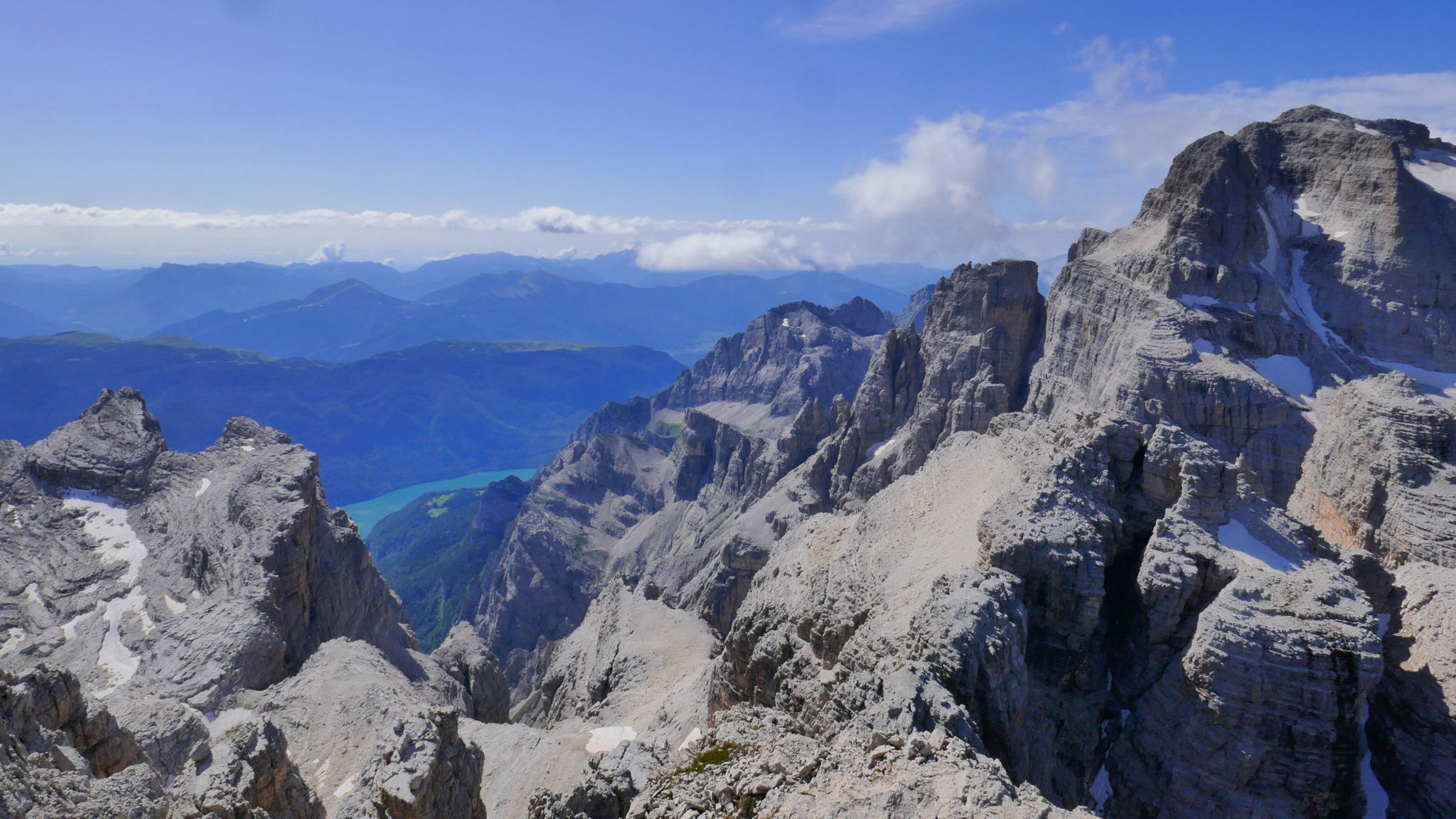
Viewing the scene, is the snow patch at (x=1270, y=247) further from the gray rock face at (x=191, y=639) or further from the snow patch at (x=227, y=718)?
the snow patch at (x=227, y=718)

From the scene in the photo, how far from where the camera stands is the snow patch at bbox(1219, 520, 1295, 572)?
21781 millimetres

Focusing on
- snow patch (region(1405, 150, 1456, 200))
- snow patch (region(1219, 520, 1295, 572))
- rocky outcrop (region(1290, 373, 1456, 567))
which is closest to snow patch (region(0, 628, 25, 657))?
snow patch (region(1219, 520, 1295, 572))

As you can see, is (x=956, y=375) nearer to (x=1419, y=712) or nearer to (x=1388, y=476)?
(x=1388, y=476)

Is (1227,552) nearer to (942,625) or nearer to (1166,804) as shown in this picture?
(1166,804)

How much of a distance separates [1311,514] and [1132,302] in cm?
3921

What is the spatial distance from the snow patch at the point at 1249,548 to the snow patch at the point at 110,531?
62420mm

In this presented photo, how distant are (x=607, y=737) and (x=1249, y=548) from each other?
27.3 m

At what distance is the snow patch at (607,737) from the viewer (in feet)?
109

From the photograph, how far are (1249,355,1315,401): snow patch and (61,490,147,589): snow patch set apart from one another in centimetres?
8871

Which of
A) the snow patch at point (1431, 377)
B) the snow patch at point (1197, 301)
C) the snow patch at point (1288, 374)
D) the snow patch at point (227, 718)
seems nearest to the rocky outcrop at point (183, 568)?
the snow patch at point (227, 718)

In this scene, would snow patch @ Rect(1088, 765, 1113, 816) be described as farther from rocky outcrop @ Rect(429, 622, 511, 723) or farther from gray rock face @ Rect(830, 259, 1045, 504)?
gray rock face @ Rect(830, 259, 1045, 504)

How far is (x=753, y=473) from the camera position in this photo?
463 feet

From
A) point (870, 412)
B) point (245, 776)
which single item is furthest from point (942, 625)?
point (870, 412)

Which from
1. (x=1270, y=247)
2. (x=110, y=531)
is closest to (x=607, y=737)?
(x=110, y=531)
